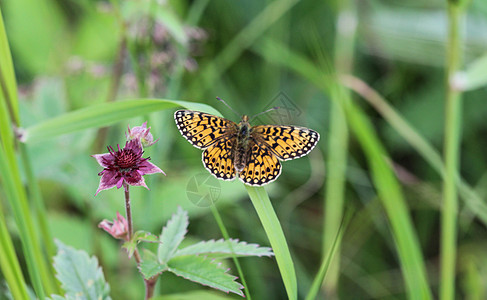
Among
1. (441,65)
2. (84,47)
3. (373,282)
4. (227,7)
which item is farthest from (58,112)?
(441,65)

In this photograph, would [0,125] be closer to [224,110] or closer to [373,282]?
[224,110]

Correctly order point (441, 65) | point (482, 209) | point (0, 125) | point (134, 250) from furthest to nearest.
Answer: point (441, 65), point (482, 209), point (0, 125), point (134, 250)

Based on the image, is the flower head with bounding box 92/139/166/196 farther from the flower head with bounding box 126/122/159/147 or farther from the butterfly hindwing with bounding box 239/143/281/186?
the butterfly hindwing with bounding box 239/143/281/186

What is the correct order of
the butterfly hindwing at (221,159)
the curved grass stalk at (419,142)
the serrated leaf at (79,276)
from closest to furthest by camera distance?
the serrated leaf at (79,276)
the butterfly hindwing at (221,159)
the curved grass stalk at (419,142)

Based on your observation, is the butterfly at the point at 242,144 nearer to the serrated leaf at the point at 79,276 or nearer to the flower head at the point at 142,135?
the flower head at the point at 142,135

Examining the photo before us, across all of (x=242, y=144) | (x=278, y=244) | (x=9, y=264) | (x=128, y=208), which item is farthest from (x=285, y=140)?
(x=9, y=264)

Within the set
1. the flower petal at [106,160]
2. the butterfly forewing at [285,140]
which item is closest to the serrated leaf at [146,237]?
the flower petal at [106,160]
